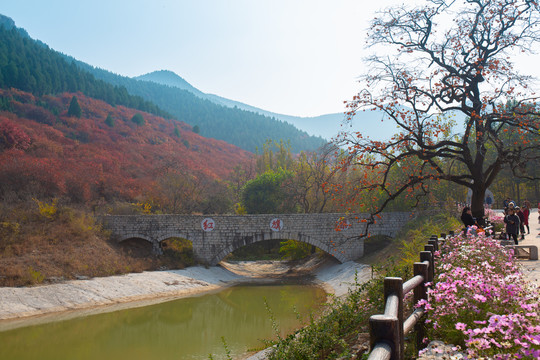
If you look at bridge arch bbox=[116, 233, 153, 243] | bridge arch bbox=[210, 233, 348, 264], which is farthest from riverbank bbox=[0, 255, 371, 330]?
bridge arch bbox=[116, 233, 153, 243]

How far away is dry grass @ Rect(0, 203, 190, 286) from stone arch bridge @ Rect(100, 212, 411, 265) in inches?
44.2

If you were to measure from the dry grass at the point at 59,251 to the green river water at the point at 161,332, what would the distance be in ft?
12.9

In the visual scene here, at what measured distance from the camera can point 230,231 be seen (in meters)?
25.5

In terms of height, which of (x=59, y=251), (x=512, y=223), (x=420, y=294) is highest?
(x=512, y=223)

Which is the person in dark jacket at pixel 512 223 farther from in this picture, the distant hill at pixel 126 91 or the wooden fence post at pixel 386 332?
the distant hill at pixel 126 91

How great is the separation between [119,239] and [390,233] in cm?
1573

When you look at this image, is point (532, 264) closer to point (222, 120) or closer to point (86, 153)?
point (86, 153)

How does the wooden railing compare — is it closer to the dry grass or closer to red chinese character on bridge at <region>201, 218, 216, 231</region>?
the dry grass

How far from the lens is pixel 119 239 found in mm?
25719

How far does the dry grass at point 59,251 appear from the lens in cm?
1842

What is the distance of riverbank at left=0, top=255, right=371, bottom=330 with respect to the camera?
15633 mm

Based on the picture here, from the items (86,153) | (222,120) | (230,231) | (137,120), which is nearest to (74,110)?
(137,120)

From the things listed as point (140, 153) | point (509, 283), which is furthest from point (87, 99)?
point (509, 283)

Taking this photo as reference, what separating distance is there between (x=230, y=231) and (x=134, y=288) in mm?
7143
